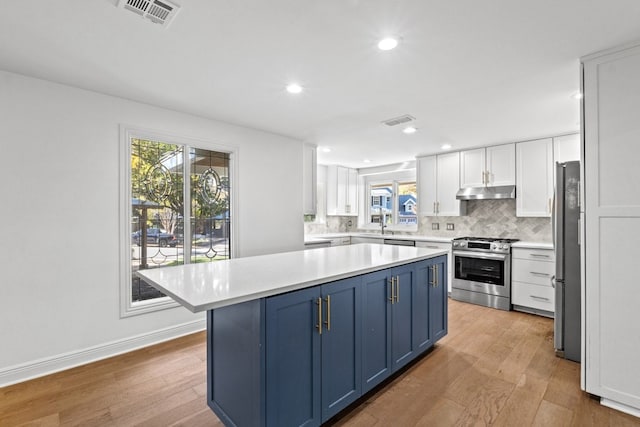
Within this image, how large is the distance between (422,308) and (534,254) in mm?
2301

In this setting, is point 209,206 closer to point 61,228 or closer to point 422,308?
point 61,228

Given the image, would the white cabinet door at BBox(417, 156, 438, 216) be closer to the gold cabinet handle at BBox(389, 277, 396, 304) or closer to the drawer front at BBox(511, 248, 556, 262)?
the drawer front at BBox(511, 248, 556, 262)

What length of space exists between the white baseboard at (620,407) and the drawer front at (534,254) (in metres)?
2.09

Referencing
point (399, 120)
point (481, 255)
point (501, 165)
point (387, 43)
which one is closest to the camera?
point (387, 43)

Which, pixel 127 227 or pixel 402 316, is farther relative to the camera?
pixel 127 227

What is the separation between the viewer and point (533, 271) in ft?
13.1

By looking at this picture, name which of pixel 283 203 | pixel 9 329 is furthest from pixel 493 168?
pixel 9 329

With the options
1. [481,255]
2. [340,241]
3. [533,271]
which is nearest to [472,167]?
[481,255]

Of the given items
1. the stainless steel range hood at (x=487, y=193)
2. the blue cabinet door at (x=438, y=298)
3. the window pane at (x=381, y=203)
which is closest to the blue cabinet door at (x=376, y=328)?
the blue cabinet door at (x=438, y=298)

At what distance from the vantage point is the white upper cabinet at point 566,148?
13.0 feet

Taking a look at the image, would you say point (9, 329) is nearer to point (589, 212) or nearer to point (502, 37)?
point (502, 37)

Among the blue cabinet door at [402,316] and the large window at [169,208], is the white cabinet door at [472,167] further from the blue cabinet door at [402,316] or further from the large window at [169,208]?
the large window at [169,208]

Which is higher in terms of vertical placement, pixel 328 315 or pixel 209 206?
pixel 209 206

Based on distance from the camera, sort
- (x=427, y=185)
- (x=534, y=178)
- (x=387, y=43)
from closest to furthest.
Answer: (x=387, y=43) → (x=534, y=178) → (x=427, y=185)
